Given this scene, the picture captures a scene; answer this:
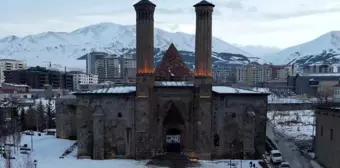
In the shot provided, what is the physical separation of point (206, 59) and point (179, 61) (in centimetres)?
1064

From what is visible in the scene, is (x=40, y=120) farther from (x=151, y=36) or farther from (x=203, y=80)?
(x=203, y=80)

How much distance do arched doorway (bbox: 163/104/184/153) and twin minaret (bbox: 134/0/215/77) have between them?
176 inches

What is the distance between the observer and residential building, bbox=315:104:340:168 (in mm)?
33000

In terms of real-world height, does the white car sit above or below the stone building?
below

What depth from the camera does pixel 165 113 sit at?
41031mm

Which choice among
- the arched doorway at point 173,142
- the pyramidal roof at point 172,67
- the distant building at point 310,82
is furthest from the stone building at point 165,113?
the distant building at point 310,82

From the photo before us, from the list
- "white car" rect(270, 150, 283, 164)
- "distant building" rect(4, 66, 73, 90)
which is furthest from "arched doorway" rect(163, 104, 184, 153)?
"distant building" rect(4, 66, 73, 90)

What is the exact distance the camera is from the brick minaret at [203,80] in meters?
40.5

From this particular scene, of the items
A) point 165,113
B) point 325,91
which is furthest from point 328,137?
point 325,91

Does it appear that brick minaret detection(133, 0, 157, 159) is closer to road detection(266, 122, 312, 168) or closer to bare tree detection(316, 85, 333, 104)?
road detection(266, 122, 312, 168)

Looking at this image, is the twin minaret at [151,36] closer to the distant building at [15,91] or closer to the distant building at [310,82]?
the distant building at [15,91]

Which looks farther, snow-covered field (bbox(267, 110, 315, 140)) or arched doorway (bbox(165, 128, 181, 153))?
snow-covered field (bbox(267, 110, 315, 140))

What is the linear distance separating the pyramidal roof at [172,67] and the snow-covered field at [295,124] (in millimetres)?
17647

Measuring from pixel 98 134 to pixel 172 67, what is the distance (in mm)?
14362
